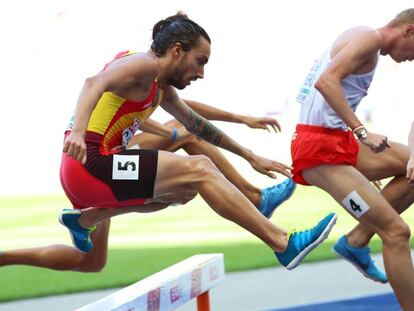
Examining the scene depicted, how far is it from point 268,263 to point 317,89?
4.17 meters

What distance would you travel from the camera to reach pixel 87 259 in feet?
20.3

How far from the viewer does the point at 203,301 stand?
5582 mm

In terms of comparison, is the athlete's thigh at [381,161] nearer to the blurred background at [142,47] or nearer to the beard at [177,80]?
the beard at [177,80]

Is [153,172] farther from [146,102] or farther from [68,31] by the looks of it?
[68,31]

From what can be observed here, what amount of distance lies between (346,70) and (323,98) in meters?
0.37

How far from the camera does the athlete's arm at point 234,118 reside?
6.05m

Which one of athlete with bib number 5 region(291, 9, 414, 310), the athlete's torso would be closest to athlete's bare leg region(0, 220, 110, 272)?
the athlete's torso

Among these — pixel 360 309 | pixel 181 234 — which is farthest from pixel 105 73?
pixel 181 234

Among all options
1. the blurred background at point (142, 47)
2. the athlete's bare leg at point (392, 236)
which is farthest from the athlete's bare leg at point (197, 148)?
the blurred background at point (142, 47)

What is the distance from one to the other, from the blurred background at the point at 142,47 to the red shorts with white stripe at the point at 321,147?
18202 mm

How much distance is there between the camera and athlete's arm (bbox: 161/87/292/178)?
18.1 ft

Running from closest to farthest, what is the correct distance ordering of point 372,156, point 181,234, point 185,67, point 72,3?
point 185,67, point 372,156, point 181,234, point 72,3

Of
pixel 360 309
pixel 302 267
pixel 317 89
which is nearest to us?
pixel 317 89

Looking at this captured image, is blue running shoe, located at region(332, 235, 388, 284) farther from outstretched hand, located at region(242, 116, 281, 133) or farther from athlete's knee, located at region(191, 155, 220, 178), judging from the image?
athlete's knee, located at region(191, 155, 220, 178)
